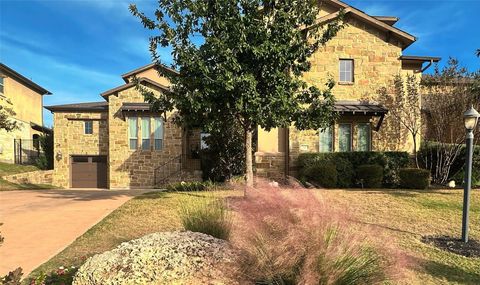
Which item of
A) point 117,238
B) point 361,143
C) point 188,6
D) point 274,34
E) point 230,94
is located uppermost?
point 188,6

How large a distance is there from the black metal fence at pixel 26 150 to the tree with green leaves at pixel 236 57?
22.5 meters

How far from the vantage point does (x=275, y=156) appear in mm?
16969

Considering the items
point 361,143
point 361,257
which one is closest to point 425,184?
point 361,143

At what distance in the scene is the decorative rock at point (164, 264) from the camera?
3920 millimetres

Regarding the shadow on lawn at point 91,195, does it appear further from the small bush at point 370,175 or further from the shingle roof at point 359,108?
the shingle roof at point 359,108

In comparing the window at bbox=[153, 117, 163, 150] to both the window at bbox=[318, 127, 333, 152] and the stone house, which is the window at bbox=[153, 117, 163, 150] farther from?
the window at bbox=[318, 127, 333, 152]

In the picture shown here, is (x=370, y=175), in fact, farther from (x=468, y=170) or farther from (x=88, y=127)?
(x=88, y=127)

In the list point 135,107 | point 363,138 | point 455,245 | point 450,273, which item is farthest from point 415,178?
point 135,107

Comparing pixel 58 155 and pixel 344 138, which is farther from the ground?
pixel 344 138

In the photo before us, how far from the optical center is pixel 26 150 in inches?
1125

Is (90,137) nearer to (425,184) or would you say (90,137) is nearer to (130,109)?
(130,109)

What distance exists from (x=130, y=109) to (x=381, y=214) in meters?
16.8

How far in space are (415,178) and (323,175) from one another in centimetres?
346

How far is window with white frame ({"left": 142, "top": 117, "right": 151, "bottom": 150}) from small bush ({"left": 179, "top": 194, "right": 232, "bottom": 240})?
1728cm
